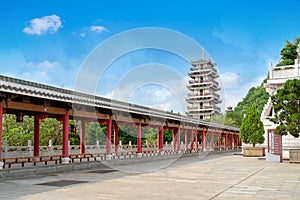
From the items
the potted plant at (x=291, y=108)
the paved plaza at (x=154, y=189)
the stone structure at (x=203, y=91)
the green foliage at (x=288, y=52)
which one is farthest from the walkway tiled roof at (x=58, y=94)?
the stone structure at (x=203, y=91)

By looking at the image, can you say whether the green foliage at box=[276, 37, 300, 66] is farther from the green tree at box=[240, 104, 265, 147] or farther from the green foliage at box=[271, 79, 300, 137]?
the green foliage at box=[271, 79, 300, 137]

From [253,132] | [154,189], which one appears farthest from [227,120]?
[154,189]

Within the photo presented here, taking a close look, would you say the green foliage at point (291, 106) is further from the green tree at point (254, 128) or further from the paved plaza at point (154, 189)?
the paved plaza at point (154, 189)

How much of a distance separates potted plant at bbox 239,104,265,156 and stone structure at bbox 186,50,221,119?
152 ft

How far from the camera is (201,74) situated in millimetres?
80312

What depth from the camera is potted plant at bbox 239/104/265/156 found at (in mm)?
28516

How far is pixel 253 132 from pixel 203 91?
50.0m

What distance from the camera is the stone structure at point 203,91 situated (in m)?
77.6

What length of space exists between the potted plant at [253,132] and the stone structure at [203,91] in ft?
152

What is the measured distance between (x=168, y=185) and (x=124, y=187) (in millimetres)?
1446

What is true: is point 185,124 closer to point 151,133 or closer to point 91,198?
point 151,133

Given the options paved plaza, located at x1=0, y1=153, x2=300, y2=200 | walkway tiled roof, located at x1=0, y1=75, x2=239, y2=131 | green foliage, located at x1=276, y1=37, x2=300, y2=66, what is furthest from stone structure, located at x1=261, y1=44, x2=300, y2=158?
green foliage, located at x1=276, y1=37, x2=300, y2=66

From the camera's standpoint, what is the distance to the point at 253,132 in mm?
28594

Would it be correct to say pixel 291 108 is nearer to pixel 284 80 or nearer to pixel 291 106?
pixel 291 106
